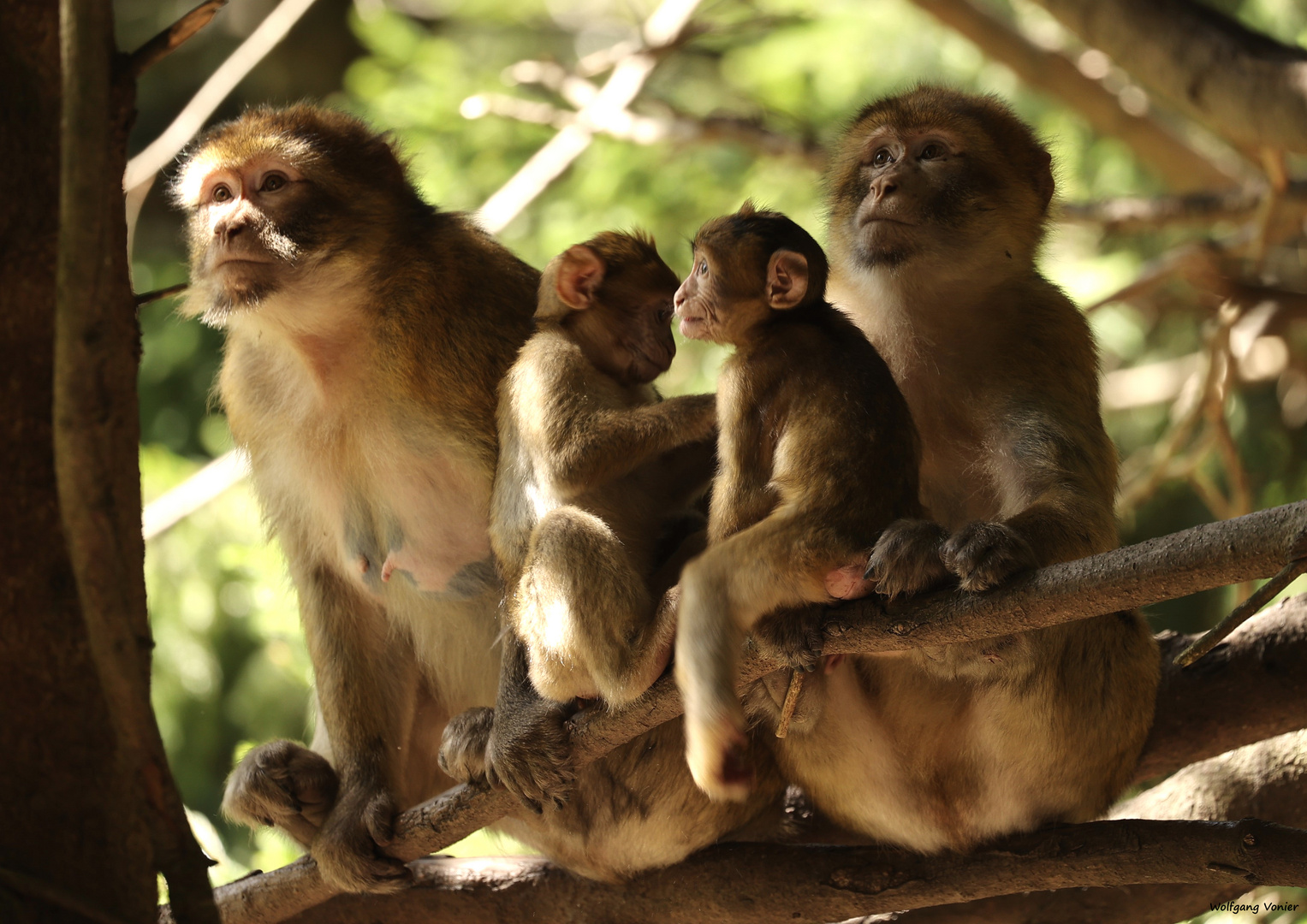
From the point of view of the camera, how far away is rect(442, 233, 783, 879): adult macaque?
3.15 meters

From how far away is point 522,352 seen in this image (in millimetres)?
3637

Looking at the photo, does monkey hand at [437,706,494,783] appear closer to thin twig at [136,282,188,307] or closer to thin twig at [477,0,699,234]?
thin twig at [136,282,188,307]

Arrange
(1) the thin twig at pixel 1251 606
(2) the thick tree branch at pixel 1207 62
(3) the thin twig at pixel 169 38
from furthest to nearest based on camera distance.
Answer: (2) the thick tree branch at pixel 1207 62
(3) the thin twig at pixel 169 38
(1) the thin twig at pixel 1251 606

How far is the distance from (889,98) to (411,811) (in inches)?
97.7

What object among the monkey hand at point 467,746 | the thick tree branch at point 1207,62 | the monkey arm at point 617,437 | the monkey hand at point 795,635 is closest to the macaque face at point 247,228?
the monkey arm at point 617,437

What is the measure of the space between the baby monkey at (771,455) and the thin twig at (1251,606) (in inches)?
25.9

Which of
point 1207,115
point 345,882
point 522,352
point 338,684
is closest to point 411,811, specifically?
point 345,882

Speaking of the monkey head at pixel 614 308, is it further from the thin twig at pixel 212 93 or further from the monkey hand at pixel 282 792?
the thin twig at pixel 212 93

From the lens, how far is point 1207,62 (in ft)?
15.1

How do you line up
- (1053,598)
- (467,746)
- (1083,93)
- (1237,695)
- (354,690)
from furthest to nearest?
(1083,93), (354,690), (1237,695), (467,746), (1053,598)

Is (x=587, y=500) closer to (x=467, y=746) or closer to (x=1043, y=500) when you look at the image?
(x=467, y=746)

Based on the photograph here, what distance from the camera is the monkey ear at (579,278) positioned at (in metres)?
3.66

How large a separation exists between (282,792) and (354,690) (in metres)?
0.39

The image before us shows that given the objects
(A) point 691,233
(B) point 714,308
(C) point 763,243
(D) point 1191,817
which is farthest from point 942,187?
(A) point 691,233
